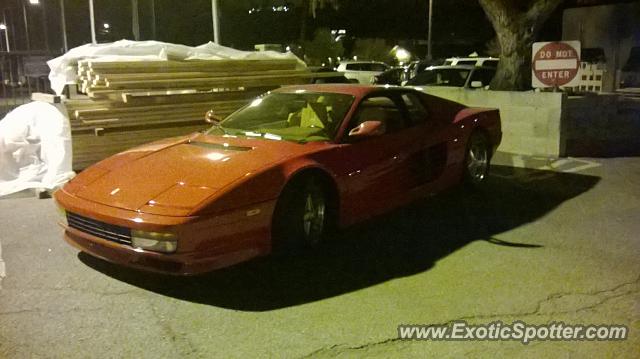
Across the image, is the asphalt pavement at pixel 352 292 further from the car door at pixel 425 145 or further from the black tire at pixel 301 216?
the car door at pixel 425 145

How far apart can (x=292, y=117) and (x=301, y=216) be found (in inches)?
54.7

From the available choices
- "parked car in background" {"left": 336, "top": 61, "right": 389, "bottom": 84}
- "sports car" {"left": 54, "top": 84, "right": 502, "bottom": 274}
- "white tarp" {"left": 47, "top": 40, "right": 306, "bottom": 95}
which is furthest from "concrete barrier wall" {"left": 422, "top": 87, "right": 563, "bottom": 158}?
"parked car in background" {"left": 336, "top": 61, "right": 389, "bottom": 84}

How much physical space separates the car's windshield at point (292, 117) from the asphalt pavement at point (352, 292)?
0.98m

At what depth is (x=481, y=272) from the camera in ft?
16.1

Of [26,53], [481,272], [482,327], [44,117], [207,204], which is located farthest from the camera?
[26,53]

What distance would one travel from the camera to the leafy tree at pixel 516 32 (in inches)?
441

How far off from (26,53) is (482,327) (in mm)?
15487

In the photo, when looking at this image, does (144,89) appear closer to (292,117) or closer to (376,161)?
(292,117)

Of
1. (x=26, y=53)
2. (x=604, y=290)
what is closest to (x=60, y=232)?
(x=604, y=290)

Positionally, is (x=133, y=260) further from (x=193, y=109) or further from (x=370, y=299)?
(x=193, y=109)

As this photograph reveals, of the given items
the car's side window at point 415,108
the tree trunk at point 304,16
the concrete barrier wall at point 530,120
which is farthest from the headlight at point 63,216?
the tree trunk at point 304,16

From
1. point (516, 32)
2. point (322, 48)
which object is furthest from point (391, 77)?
point (322, 48)

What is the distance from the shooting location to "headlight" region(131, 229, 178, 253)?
165 inches

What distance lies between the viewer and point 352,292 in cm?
451
